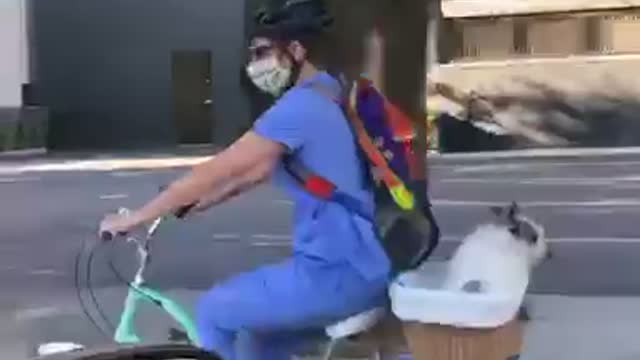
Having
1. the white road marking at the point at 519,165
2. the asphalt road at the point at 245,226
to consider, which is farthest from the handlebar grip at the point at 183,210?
the white road marking at the point at 519,165

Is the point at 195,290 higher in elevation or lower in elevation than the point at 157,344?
lower

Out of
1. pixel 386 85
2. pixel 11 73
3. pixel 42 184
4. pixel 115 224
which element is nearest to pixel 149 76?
pixel 11 73

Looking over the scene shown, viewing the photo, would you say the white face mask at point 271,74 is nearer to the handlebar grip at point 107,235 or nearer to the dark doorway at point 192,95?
the handlebar grip at point 107,235

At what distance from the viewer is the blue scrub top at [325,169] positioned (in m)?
3.48

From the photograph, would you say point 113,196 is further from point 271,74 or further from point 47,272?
point 271,74

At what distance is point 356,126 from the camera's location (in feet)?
11.8

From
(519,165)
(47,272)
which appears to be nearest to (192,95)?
(519,165)

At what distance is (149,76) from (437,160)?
7.25 m

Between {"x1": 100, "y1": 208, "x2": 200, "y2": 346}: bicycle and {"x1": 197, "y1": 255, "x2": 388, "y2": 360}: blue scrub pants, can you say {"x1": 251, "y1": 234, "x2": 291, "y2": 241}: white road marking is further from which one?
{"x1": 197, "y1": 255, "x2": 388, "y2": 360}: blue scrub pants

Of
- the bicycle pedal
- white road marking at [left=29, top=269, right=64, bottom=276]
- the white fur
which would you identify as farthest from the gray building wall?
the white fur

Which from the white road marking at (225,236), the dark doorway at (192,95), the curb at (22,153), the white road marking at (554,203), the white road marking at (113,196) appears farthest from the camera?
the curb at (22,153)

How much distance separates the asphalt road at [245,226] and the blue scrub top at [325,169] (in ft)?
3.19

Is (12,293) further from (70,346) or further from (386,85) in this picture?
(70,346)

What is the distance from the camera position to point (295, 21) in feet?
11.7
